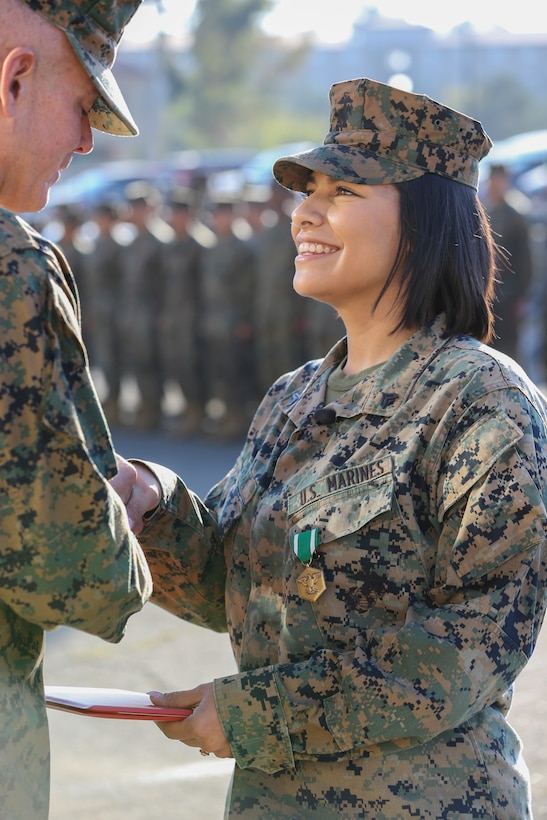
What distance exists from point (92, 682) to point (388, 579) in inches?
121

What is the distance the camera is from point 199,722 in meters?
2.14

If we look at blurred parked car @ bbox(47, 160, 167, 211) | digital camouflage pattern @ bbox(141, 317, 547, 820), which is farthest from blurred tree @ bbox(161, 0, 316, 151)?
digital camouflage pattern @ bbox(141, 317, 547, 820)

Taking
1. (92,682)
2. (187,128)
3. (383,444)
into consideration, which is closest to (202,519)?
(383,444)

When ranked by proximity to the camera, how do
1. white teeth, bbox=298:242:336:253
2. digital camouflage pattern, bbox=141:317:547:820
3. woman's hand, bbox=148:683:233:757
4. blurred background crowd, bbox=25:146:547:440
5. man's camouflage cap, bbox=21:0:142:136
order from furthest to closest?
blurred background crowd, bbox=25:146:547:440 → white teeth, bbox=298:242:336:253 → woman's hand, bbox=148:683:233:757 → digital camouflage pattern, bbox=141:317:547:820 → man's camouflage cap, bbox=21:0:142:136

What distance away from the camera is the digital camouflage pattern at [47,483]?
1.69 meters

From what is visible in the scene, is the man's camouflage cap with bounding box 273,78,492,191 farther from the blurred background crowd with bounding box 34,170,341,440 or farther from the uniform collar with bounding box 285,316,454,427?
the blurred background crowd with bounding box 34,170,341,440

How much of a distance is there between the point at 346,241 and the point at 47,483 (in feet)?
3.02

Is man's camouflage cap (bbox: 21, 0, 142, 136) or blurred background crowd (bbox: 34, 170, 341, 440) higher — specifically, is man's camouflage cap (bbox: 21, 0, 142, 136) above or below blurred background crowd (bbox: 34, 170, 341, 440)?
below

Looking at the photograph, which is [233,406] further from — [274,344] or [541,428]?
[541,428]

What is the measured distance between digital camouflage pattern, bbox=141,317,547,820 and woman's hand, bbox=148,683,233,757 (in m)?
0.03

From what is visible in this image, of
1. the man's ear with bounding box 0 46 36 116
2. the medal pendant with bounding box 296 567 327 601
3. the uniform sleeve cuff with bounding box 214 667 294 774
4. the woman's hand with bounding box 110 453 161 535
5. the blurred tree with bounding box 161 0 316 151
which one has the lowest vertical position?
the uniform sleeve cuff with bounding box 214 667 294 774

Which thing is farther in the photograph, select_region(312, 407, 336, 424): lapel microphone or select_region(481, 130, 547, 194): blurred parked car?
select_region(481, 130, 547, 194): blurred parked car

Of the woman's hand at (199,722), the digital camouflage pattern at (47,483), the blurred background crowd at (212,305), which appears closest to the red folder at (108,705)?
the woman's hand at (199,722)

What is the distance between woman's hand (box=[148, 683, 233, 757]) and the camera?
2.13 m
